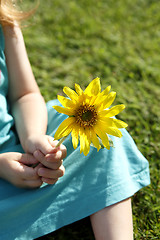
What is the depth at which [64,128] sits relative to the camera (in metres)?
0.82

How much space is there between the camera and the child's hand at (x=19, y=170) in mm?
1135

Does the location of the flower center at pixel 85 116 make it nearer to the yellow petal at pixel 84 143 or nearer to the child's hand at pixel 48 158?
the yellow petal at pixel 84 143

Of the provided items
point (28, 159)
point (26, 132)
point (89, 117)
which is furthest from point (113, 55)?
point (89, 117)

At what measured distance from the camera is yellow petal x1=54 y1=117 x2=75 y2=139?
2.64ft

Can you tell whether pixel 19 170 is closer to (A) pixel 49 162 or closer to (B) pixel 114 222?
(A) pixel 49 162

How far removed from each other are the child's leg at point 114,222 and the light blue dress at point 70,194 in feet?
0.09

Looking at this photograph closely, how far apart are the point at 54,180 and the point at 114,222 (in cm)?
29

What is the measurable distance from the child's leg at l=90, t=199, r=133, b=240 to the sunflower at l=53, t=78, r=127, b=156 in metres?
0.46

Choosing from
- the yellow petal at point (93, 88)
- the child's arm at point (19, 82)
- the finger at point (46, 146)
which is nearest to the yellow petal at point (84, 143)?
the yellow petal at point (93, 88)

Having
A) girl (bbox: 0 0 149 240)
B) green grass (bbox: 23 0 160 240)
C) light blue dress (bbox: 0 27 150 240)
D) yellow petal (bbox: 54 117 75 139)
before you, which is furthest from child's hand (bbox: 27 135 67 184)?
green grass (bbox: 23 0 160 240)

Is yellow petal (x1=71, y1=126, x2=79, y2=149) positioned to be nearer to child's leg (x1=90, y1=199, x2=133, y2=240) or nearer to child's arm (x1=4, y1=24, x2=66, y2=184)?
child's arm (x1=4, y1=24, x2=66, y2=184)

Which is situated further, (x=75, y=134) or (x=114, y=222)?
(x=114, y=222)

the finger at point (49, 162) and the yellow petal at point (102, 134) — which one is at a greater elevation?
the yellow petal at point (102, 134)

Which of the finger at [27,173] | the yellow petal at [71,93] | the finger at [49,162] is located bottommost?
the finger at [27,173]
